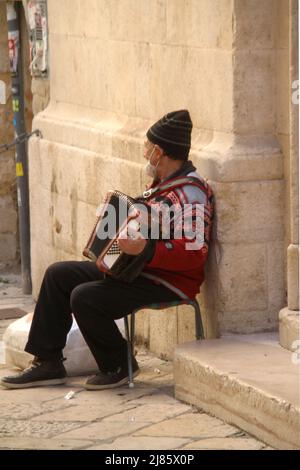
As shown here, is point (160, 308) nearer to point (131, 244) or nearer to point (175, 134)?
point (131, 244)

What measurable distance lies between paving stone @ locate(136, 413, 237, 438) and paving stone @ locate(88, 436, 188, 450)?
0.08 meters

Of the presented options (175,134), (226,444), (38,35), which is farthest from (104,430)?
(38,35)

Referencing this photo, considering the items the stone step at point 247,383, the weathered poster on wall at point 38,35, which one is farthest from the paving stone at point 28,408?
the weathered poster on wall at point 38,35

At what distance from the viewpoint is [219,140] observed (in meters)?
7.09

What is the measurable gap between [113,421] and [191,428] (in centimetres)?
42

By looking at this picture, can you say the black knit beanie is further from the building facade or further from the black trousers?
the black trousers

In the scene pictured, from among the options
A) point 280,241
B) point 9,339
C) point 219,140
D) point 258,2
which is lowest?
point 9,339

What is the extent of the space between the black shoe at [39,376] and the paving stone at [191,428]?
3.58 feet

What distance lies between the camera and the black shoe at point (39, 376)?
7277 mm

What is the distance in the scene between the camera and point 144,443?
5.98 m

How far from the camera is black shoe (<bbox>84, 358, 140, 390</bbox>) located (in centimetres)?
709

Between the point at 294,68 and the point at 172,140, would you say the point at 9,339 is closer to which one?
the point at 172,140
